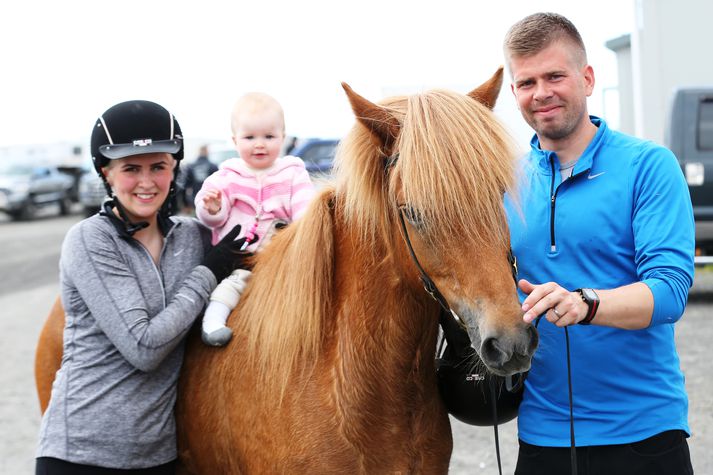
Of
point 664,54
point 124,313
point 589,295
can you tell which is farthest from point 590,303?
point 664,54

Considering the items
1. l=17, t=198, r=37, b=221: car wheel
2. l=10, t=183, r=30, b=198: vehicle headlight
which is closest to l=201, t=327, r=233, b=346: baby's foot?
l=10, t=183, r=30, b=198: vehicle headlight

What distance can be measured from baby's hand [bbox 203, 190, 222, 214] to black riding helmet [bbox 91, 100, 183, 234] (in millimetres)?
345

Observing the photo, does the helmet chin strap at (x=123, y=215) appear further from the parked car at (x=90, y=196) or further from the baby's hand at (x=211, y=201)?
the parked car at (x=90, y=196)

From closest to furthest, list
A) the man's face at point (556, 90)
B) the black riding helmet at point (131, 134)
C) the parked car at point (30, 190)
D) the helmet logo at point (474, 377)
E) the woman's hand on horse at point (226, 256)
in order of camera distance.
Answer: the man's face at point (556, 90) → the helmet logo at point (474, 377) → the black riding helmet at point (131, 134) → the woman's hand on horse at point (226, 256) → the parked car at point (30, 190)

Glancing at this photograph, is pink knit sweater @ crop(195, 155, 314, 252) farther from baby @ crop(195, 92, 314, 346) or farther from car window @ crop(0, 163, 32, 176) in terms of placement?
car window @ crop(0, 163, 32, 176)

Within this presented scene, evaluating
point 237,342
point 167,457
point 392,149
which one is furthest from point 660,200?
point 167,457

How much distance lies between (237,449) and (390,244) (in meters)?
0.97

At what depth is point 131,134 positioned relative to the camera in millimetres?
2500

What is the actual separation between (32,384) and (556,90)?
21.2 feet

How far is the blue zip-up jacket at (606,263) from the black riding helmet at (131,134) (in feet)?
4.18

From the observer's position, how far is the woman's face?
2.54 meters

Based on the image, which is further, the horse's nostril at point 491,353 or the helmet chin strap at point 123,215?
the helmet chin strap at point 123,215

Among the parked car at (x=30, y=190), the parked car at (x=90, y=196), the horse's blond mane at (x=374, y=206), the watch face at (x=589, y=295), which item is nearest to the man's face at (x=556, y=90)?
the horse's blond mane at (x=374, y=206)

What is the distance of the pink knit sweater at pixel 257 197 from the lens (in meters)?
3.00
